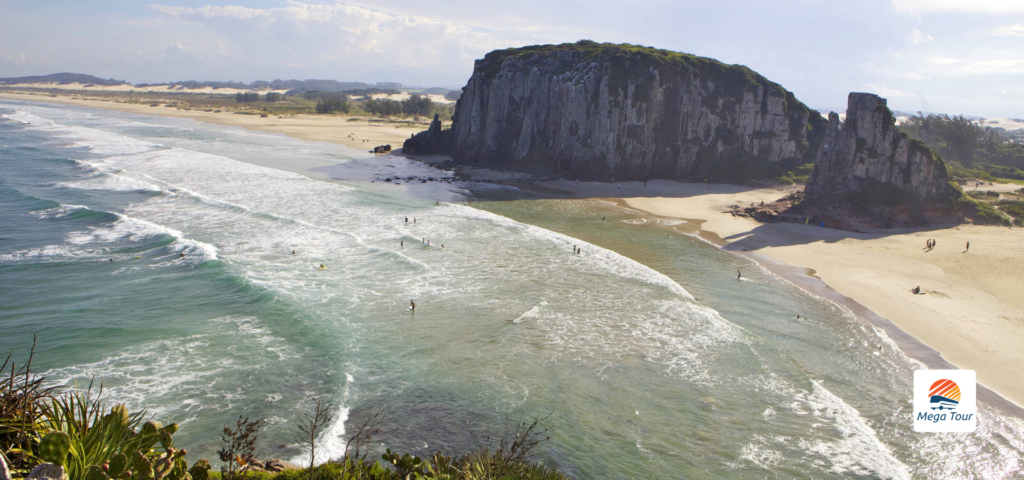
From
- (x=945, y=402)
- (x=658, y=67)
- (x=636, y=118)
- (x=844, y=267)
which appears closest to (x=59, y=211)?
(x=945, y=402)

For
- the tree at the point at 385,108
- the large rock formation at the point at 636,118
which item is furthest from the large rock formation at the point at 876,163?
the tree at the point at 385,108

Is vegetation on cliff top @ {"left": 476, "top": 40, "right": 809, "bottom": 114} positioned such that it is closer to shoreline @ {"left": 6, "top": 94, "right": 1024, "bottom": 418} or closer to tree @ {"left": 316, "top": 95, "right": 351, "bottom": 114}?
shoreline @ {"left": 6, "top": 94, "right": 1024, "bottom": 418}

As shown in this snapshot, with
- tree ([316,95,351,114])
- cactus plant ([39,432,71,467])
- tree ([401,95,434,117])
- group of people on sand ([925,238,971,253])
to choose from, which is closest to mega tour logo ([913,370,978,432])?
cactus plant ([39,432,71,467])

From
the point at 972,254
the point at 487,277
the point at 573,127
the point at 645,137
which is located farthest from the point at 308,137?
the point at 972,254

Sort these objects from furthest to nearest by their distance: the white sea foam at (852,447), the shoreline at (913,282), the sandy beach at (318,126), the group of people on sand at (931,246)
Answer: the sandy beach at (318,126)
the group of people on sand at (931,246)
the shoreline at (913,282)
the white sea foam at (852,447)

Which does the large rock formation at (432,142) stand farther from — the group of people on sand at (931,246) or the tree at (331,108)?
the tree at (331,108)
